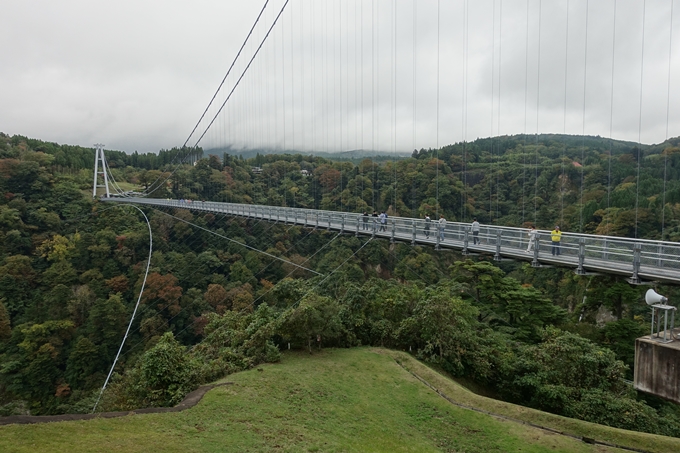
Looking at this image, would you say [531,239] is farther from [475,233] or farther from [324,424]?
[324,424]

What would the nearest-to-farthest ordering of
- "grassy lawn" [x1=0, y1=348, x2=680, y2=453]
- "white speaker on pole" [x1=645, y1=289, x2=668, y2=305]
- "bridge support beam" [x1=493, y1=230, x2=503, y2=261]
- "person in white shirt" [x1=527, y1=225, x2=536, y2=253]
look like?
"grassy lawn" [x1=0, y1=348, x2=680, y2=453] → "white speaker on pole" [x1=645, y1=289, x2=668, y2=305] → "person in white shirt" [x1=527, y1=225, x2=536, y2=253] → "bridge support beam" [x1=493, y1=230, x2=503, y2=261]

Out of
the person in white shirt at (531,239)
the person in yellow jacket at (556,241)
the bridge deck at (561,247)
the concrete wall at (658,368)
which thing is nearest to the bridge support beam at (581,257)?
A: the bridge deck at (561,247)

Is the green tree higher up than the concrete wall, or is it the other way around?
the concrete wall

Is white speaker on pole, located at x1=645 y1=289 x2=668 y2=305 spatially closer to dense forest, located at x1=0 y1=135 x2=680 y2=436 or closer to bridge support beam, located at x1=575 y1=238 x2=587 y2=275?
bridge support beam, located at x1=575 y1=238 x2=587 y2=275

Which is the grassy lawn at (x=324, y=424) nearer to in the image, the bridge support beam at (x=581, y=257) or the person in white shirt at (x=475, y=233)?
the bridge support beam at (x=581, y=257)

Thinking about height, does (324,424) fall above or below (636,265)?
below

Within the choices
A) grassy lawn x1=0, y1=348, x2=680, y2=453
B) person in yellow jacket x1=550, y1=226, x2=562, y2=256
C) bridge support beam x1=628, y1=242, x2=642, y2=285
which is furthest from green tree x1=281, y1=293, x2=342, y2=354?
bridge support beam x1=628, y1=242, x2=642, y2=285

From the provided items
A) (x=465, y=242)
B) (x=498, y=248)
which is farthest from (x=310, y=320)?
(x=498, y=248)
